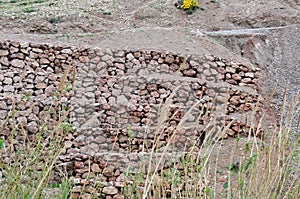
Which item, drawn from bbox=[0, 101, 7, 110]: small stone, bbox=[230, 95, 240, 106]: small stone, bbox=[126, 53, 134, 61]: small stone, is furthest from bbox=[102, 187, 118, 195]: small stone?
bbox=[126, 53, 134, 61]: small stone

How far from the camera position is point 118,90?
22.9ft

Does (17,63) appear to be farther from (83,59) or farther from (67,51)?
(83,59)

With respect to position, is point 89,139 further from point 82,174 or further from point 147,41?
point 147,41

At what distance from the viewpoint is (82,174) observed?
229 inches

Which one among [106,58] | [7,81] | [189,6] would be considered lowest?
[7,81]

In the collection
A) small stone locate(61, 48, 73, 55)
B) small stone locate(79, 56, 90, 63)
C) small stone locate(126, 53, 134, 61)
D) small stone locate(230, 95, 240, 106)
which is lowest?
small stone locate(230, 95, 240, 106)

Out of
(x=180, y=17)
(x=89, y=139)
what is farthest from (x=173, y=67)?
(x=180, y=17)

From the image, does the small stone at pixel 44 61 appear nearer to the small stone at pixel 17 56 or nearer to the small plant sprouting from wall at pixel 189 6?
the small stone at pixel 17 56

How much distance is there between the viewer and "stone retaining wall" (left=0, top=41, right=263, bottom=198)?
6.45 m

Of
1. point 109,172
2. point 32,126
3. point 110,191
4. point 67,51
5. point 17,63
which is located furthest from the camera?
point 67,51

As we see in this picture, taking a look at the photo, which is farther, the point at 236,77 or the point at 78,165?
the point at 236,77

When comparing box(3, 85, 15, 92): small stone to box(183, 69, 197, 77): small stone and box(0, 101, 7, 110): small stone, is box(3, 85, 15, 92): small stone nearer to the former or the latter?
box(0, 101, 7, 110): small stone

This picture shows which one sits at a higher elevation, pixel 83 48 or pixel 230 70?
pixel 83 48

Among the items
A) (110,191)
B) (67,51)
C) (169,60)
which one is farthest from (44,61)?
(110,191)
